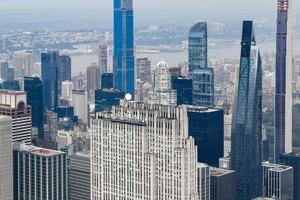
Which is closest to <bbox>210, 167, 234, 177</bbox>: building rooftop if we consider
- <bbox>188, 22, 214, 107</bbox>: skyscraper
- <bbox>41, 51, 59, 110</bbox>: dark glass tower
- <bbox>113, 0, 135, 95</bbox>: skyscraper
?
<bbox>188, 22, 214, 107</bbox>: skyscraper

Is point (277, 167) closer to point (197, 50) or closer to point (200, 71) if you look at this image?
point (197, 50)

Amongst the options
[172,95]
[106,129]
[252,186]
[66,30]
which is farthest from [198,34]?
[106,129]

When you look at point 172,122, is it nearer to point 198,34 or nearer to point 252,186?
point 252,186

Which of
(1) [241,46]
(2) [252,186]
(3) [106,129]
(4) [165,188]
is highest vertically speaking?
(1) [241,46]

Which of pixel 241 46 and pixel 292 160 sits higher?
pixel 241 46

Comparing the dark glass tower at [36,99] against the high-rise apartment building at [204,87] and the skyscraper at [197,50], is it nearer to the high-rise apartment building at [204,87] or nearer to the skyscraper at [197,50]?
the high-rise apartment building at [204,87]

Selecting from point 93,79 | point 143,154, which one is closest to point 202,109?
point 93,79
